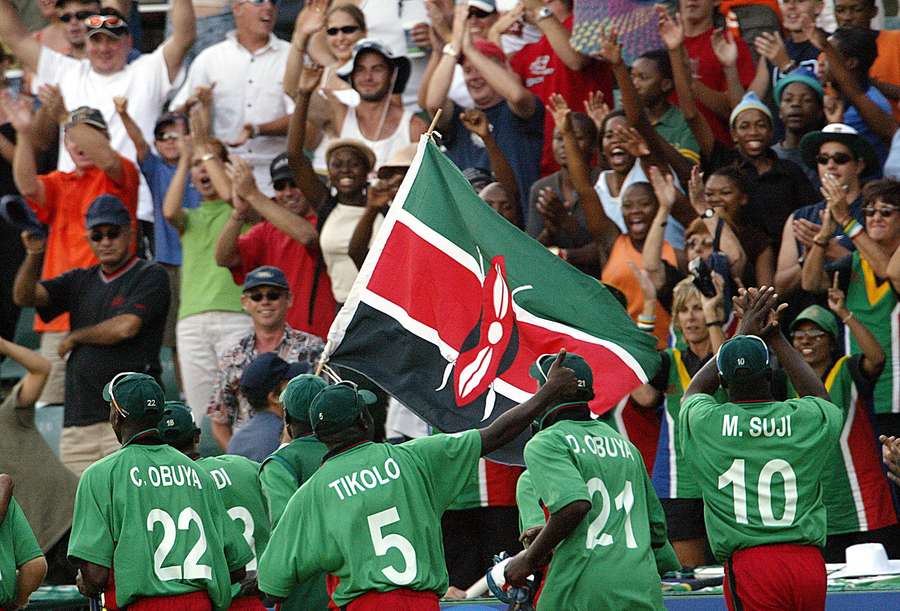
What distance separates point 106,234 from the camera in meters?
11.6

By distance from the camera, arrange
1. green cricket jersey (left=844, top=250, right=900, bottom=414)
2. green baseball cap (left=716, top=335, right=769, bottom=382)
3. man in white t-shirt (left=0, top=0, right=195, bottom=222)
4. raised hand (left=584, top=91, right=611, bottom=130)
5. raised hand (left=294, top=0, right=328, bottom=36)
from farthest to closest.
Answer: man in white t-shirt (left=0, top=0, right=195, bottom=222)
raised hand (left=294, top=0, right=328, bottom=36)
raised hand (left=584, top=91, right=611, bottom=130)
green cricket jersey (left=844, top=250, right=900, bottom=414)
green baseball cap (left=716, top=335, right=769, bottom=382)

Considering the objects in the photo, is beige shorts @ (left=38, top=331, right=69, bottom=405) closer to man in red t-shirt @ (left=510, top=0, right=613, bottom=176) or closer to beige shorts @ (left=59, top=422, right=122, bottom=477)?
beige shorts @ (left=59, top=422, right=122, bottom=477)

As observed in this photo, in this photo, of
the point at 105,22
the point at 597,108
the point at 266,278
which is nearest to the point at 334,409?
the point at 266,278

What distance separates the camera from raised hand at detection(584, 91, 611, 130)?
12.1m

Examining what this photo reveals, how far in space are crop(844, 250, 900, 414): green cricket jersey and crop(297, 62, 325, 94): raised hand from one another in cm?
395

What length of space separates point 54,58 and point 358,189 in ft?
12.1

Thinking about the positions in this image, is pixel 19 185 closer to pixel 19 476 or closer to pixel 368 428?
pixel 19 476

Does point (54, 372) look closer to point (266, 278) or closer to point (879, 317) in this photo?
point (266, 278)

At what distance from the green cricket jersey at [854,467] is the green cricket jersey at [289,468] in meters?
3.41

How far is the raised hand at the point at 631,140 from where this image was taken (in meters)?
11.5

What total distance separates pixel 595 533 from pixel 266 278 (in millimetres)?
4231

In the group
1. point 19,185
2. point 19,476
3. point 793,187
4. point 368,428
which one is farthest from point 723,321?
point 19,185

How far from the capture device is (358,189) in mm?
11727

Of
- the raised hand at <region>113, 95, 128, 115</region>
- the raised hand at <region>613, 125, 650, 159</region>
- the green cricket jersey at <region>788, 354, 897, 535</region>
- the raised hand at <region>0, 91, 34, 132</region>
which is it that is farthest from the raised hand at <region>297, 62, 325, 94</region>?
the green cricket jersey at <region>788, 354, 897, 535</region>
